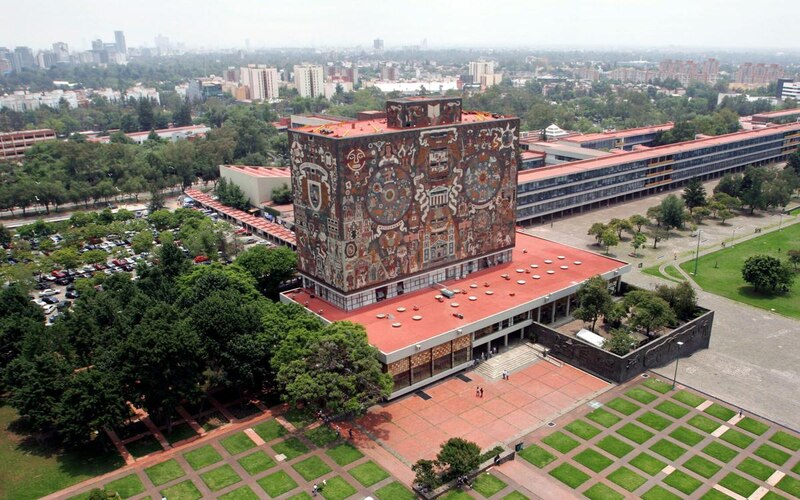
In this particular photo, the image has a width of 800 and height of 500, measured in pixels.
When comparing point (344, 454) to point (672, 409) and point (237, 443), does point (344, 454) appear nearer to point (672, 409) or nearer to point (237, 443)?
point (237, 443)

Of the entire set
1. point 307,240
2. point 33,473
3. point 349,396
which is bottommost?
point 33,473

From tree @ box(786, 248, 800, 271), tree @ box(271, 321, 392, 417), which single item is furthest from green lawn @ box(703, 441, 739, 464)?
tree @ box(786, 248, 800, 271)

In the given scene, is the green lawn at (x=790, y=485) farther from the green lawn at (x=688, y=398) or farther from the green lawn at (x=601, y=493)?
the green lawn at (x=601, y=493)

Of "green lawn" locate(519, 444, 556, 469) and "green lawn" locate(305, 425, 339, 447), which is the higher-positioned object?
"green lawn" locate(519, 444, 556, 469)

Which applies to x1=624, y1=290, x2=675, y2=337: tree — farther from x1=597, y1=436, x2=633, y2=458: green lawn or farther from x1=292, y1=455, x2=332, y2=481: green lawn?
x1=292, y1=455, x2=332, y2=481: green lawn

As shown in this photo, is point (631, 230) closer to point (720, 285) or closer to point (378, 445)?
point (720, 285)

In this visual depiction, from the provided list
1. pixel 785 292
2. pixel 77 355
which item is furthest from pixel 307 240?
pixel 785 292

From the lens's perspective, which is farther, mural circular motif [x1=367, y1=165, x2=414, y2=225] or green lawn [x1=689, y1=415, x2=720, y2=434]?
mural circular motif [x1=367, y1=165, x2=414, y2=225]

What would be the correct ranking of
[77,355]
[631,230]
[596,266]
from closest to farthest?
[77,355]
[596,266]
[631,230]
